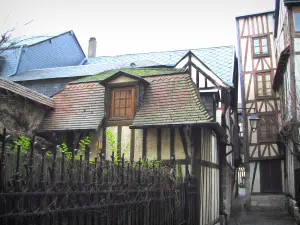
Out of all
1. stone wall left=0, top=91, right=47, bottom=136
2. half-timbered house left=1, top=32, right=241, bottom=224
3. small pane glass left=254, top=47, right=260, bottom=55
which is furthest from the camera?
small pane glass left=254, top=47, right=260, bottom=55

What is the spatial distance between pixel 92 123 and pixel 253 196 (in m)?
14.7

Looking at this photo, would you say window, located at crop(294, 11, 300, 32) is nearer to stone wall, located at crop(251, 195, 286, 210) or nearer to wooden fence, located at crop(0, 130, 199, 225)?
stone wall, located at crop(251, 195, 286, 210)

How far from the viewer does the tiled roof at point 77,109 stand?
10328 mm

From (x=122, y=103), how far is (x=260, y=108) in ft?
45.9

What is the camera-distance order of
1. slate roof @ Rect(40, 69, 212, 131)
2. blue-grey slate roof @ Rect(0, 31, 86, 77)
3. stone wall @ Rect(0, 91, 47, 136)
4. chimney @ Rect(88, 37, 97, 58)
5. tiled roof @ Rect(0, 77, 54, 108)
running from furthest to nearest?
chimney @ Rect(88, 37, 97, 58)
blue-grey slate roof @ Rect(0, 31, 86, 77)
tiled roof @ Rect(0, 77, 54, 108)
stone wall @ Rect(0, 91, 47, 136)
slate roof @ Rect(40, 69, 212, 131)

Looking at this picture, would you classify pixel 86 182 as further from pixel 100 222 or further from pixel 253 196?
pixel 253 196

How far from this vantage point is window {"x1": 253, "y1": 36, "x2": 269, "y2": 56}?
22544 millimetres

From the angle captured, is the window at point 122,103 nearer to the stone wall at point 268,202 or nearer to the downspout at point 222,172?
the downspout at point 222,172

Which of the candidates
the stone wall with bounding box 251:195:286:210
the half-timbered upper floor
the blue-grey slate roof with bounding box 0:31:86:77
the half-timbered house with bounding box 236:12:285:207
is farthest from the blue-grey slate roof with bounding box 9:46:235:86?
the stone wall with bounding box 251:195:286:210

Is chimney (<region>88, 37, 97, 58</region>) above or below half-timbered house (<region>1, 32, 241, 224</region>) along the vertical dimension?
above

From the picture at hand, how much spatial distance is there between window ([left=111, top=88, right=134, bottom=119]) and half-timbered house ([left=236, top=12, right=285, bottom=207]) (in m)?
12.1

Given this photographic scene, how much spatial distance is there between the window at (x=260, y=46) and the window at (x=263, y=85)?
1463mm

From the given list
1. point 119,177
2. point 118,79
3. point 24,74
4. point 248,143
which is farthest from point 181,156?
point 248,143

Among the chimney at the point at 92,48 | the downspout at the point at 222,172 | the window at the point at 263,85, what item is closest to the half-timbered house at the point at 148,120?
the downspout at the point at 222,172
